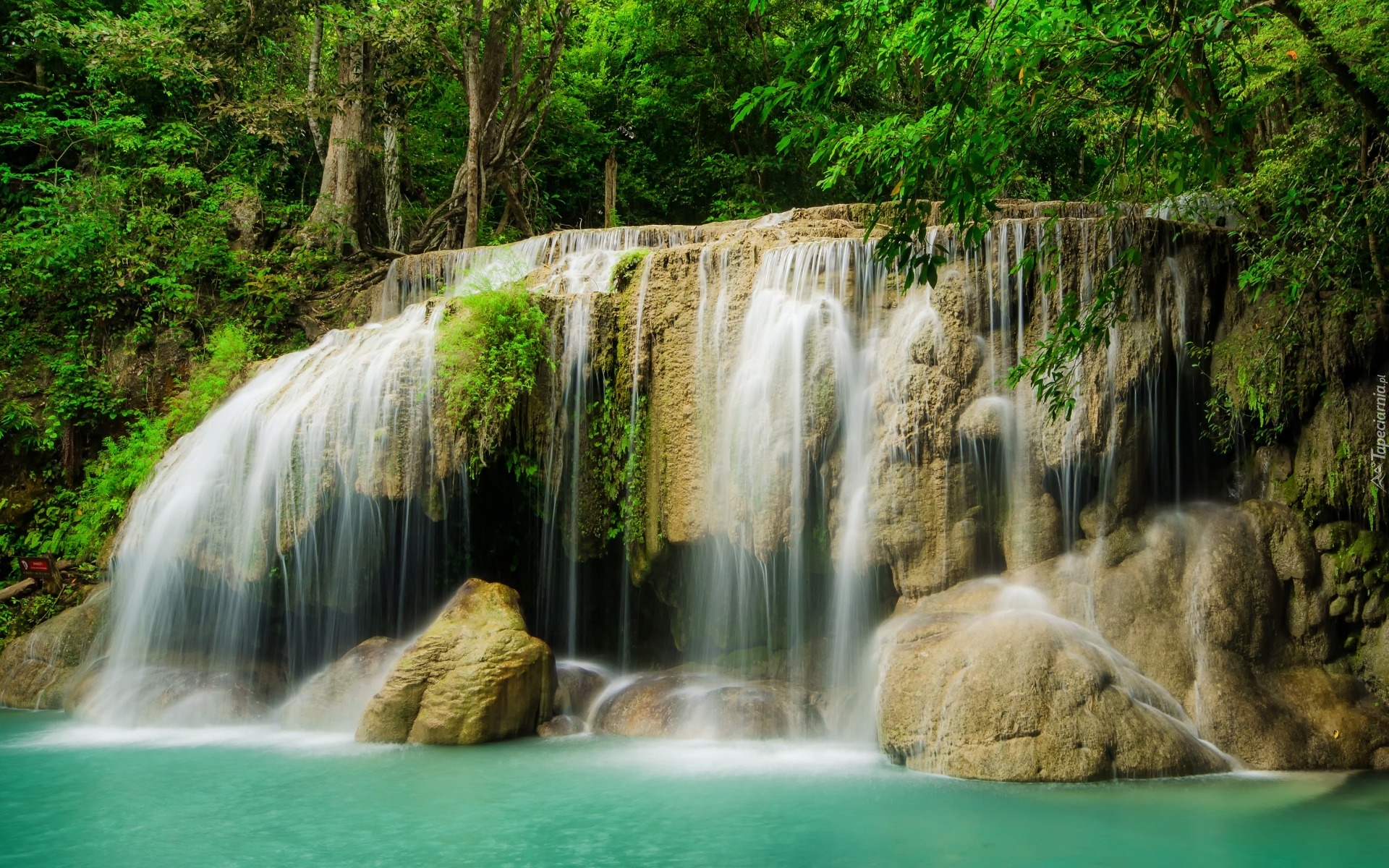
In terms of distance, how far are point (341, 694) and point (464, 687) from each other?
167 cm

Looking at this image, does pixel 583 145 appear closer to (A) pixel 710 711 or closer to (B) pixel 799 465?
(B) pixel 799 465

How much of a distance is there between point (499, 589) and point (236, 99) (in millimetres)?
13572

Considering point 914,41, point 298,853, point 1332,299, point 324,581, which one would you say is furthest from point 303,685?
point 1332,299

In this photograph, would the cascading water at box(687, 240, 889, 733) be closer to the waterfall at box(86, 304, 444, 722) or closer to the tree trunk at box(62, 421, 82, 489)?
the waterfall at box(86, 304, 444, 722)

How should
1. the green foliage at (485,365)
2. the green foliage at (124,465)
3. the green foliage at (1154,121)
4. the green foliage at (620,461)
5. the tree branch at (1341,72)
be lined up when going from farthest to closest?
1. the green foliage at (124,465)
2. the green foliage at (620,461)
3. the green foliage at (485,365)
4. the tree branch at (1341,72)
5. the green foliage at (1154,121)

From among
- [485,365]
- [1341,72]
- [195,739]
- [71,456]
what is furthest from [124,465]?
[1341,72]

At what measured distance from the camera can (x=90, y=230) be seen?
50.5ft

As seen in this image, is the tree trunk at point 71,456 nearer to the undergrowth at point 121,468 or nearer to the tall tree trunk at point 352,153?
the undergrowth at point 121,468

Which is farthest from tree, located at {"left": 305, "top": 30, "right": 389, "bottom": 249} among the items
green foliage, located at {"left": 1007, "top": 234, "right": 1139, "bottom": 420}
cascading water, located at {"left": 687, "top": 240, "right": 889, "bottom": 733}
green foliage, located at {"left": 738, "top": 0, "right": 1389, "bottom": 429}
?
green foliage, located at {"left": 1007, "top": 234, "right": 1139, "bottom": 420}

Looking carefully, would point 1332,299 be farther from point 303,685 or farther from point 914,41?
point 303,685

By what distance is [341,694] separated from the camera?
995 cm

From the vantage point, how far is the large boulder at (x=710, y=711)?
9078 millimetres

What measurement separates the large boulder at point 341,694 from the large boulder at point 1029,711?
4.88m
